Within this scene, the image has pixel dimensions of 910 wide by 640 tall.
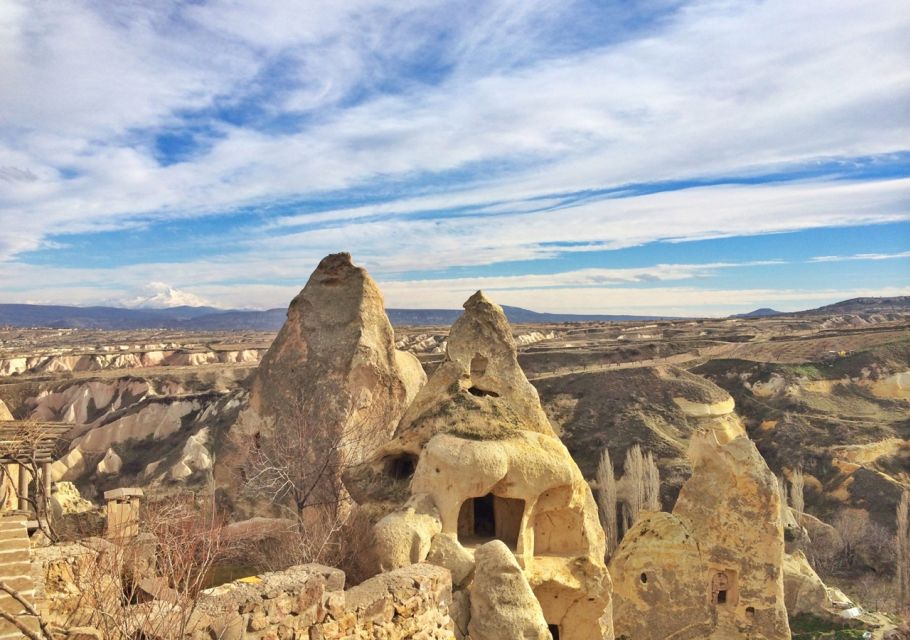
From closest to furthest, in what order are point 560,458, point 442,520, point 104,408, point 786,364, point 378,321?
point 442,520 < point 560,458 < point 378,321 < point 104,408 < point 786,364

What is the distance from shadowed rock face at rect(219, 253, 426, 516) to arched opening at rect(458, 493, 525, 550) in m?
2.47

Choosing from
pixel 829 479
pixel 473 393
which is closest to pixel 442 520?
pixel 473 393

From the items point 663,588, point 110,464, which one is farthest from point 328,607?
point 110,464

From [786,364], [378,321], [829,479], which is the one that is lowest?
[829,479]

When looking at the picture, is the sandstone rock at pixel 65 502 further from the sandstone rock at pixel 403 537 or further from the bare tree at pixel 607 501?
the bare tree at pixel 607 501

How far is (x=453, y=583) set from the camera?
866 cm

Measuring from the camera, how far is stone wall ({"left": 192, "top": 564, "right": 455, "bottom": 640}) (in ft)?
19.5

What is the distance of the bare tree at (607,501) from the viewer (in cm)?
3178

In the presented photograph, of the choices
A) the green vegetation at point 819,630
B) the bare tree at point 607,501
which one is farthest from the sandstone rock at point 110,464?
the green vegetation at point 819,630

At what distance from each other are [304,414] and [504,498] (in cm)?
425

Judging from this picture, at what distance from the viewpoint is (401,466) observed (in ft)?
36.8

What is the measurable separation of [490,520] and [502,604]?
3445 mm

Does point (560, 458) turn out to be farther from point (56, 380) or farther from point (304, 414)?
point (56, 380)

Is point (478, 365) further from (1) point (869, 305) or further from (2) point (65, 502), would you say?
(1) point (869, 305)
